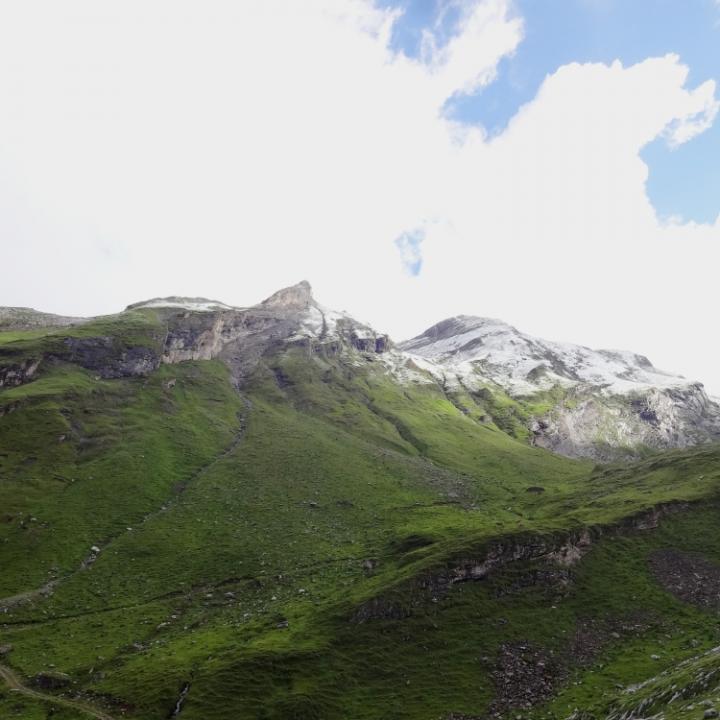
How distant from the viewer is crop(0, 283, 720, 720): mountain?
55.6 metres

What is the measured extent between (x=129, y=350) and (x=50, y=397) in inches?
1905

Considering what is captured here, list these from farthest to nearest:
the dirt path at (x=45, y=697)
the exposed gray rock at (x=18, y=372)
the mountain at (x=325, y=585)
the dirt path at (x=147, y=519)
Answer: the exposed gray rock at (x=18, y=372) → the dirt path at (x=147, y=519) → the mountain at (x=325, y=585) → the dirt path at (x=45, y=697)

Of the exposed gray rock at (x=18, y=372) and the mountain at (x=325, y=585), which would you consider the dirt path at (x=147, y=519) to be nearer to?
the mountain at (x=325, y=585)

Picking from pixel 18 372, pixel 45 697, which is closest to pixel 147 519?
pixel 45 697

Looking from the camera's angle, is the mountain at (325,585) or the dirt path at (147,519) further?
the dirt path at (147,519)

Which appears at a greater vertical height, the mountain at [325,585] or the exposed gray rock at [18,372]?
the exposed gray rock at [18,372]

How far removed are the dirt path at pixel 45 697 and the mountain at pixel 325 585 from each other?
0.23 m

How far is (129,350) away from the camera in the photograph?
636ft

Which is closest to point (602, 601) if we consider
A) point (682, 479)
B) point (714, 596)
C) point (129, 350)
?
point (714, 596)

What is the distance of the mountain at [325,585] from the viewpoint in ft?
182

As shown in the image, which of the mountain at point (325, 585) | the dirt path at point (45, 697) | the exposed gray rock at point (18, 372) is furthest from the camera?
the exposed gray rock at point (18, 372)

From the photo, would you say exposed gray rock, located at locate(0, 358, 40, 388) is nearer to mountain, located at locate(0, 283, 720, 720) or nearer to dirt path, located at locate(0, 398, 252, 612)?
mountain, located at locate(0, 283, 720, 720)

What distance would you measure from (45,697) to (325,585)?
39.0 m

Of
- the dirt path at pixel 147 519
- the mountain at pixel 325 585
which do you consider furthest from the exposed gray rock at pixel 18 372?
the dirt path at pixel 147 519
